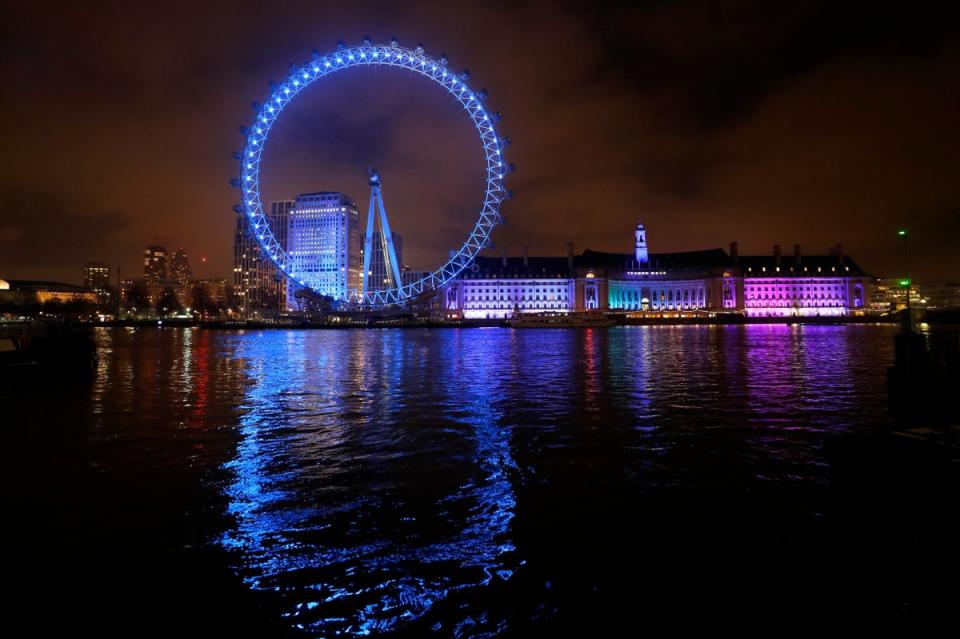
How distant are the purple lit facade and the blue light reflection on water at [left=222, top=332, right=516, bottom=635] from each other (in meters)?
151

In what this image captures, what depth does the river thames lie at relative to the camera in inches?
244

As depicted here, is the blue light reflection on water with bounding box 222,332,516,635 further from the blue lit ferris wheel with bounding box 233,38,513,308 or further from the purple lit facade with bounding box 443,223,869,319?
the purple lit facade with bounding box 443,223,869,319

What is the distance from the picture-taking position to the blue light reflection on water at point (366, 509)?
6535 mm

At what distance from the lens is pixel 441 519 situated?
8719mm

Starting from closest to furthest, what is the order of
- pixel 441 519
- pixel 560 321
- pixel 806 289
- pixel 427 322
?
pixel 441 519
pixel 560 321
pixel 427 322
pixel 806 289

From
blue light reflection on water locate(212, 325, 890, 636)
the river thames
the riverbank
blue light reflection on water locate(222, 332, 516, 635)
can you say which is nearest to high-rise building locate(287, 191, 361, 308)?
the riverbank

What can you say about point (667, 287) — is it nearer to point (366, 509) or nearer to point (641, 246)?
point (641, 246)

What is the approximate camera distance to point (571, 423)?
16000 mm

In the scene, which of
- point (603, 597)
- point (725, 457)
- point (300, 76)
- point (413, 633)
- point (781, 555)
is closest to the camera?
point (413, 633)

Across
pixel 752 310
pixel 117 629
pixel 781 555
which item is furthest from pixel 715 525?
pixel 752 310

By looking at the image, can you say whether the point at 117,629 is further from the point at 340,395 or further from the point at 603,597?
the point at 340,395

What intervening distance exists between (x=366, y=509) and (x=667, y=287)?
17781 centimetres

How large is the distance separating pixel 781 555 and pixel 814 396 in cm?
1564

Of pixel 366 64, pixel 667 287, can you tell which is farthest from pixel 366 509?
pixel 667 287
